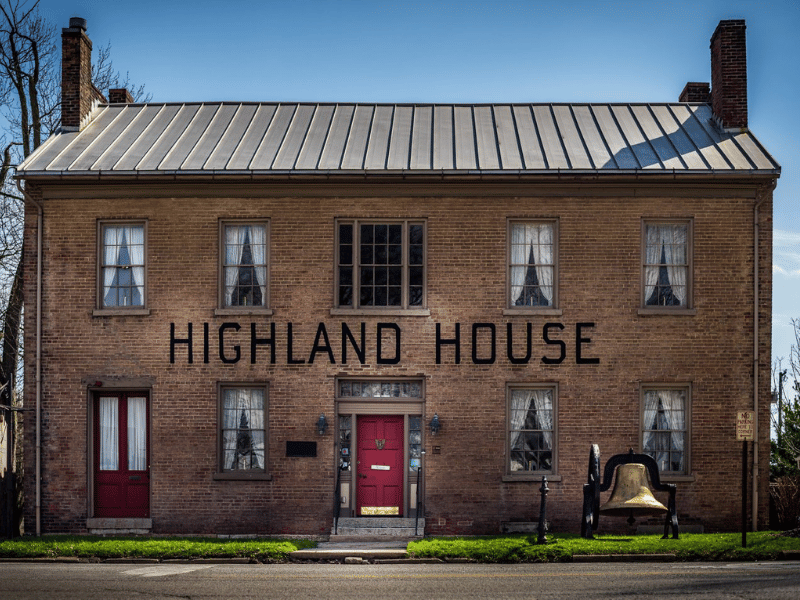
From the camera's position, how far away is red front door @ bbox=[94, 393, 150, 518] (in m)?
18.8

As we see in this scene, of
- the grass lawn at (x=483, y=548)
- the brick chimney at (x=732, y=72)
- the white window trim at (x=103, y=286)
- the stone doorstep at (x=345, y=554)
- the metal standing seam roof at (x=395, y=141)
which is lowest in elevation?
the stone doorstep at (x=345, y=554)

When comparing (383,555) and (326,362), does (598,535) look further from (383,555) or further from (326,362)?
(326,362)

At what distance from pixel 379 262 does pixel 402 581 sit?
7.43 meters

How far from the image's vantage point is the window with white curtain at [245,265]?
62.0 feet

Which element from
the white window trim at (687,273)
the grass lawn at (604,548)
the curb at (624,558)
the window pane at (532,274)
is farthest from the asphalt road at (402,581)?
the window pane at (532,274)

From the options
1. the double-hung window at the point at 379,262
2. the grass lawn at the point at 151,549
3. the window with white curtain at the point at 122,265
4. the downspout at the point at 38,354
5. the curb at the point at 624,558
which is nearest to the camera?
the curb at the point at 624,558

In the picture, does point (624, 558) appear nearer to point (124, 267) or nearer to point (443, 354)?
point (443, 354)

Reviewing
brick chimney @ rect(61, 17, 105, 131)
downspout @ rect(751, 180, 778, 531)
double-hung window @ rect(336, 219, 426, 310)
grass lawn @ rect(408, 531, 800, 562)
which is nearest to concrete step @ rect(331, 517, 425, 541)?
grass lawn @ rect(408, 531, 800, 562)

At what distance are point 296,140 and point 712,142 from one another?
28.5 ft

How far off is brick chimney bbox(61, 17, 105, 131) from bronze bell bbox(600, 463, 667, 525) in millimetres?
13499

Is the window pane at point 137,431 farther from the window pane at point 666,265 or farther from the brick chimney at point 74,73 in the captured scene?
the window pane at point 666,265

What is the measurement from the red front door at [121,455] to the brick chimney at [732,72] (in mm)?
13569

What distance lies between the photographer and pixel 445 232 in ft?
61.5

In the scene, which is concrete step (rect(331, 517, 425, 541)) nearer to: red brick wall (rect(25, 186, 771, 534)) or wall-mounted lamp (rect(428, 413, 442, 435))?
red brick wall (rect(25, 186, 771, 534))
